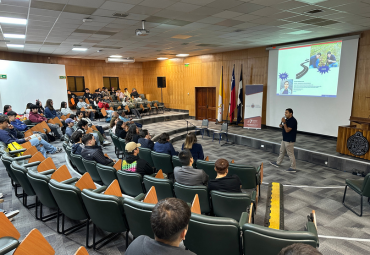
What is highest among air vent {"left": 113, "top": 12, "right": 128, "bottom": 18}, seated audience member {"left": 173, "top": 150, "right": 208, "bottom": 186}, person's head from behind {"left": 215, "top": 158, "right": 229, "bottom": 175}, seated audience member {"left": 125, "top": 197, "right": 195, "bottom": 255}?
air vent {"left": 113, "top": 12, "right": 128, "bottom": 18}

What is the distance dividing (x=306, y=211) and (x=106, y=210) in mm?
3457

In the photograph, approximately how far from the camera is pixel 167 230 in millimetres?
1237

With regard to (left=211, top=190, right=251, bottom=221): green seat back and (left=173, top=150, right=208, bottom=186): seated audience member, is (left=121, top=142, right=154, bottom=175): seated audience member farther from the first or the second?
(left=211, top=190, right=251, bottom=221): green seat back

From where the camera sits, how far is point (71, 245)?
2.63 m

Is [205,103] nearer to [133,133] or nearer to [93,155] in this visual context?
[133,133]

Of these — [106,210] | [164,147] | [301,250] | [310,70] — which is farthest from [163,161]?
[310,70]

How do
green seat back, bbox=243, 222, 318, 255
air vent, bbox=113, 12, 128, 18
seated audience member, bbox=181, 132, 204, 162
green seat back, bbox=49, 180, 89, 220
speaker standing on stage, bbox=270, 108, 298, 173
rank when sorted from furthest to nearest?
speaker standing on stage, bbox=270, 108, 298, 173
air vent, bbox=113, 12, 128, 18
seated audience member, bbox=181, 132, 204, 162
green seat back, bbox=49, 180, 89, 220
green seat back, bbox=243, 222, 318, 255

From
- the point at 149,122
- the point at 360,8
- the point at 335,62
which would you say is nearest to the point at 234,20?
the point at 360,8

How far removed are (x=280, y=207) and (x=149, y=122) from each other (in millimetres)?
9656

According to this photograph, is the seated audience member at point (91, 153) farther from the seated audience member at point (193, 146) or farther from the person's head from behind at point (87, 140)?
the seated audience member at point (193, 146)

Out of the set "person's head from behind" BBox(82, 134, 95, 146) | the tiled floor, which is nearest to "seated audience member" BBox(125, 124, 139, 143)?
"person's head from behind" BBox(82, 134, 95, 146)

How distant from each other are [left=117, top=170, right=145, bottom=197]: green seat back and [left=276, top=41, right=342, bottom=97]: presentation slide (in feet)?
26.0

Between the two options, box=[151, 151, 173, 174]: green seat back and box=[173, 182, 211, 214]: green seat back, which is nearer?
box=[173, 182, 211, 214]: green seat back

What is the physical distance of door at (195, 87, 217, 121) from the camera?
44.0ft
